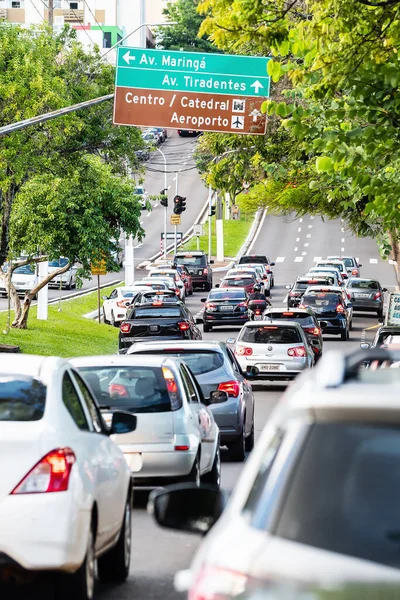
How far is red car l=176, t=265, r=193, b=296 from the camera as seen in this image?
6556 centimetres

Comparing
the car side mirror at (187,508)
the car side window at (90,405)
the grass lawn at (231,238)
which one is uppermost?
the car side mirror at (187,508)

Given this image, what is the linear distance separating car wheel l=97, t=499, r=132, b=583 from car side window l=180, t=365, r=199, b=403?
13.5 ft

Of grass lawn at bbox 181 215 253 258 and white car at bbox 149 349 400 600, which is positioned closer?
white car at bbox 149 349 400 600

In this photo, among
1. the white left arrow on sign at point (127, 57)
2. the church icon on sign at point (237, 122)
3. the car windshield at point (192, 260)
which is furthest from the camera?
the car windshield at point (192, 260)

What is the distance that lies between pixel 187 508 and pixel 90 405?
4.26m

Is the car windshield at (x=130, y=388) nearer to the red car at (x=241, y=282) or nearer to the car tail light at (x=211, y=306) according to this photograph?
the car tail light at (x=211, y=306)

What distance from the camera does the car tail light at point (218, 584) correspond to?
3.67 meters

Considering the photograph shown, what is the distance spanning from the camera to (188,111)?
30.5m

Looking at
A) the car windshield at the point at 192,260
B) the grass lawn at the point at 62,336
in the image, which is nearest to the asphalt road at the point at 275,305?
the car windshield at the point at 192,260

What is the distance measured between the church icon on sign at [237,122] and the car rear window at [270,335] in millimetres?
5014

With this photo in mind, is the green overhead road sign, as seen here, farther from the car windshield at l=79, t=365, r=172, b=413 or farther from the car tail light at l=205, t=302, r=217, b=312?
the car windshield at l=79, t=365, r=172, b=413

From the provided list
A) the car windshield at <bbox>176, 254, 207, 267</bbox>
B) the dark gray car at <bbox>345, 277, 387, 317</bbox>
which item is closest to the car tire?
the dark gray car at <bbox>345, 277, 387, 317</bbox>

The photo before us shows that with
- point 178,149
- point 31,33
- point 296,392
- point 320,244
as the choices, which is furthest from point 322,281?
point 178,149

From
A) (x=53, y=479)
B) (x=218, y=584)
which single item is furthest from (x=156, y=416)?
(x=218, y=584)
